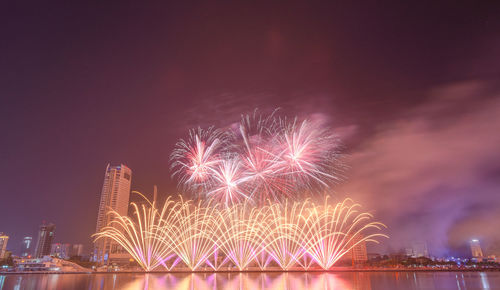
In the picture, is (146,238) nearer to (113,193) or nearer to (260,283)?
(260,283)

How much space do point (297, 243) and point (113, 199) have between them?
133 m

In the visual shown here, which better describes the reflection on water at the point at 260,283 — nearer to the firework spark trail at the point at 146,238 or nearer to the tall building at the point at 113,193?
the firework spark trail at the point at 146,238

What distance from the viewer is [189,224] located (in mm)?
43438

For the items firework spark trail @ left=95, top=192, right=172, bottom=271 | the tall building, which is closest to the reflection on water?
firework spark trail @ left=95, top=192, right=172, bottom=271

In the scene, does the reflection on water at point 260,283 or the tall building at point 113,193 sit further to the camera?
the tall building at point 113,193

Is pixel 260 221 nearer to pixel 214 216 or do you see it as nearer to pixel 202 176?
pixel 214 216

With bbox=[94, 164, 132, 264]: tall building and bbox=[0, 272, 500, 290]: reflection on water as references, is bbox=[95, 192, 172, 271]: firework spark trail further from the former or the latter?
bbox=[94, 164, 132, 264]: tall building

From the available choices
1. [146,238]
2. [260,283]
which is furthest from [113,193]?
[260,283]

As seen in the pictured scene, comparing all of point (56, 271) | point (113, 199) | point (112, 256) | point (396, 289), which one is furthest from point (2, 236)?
point (396, 289)

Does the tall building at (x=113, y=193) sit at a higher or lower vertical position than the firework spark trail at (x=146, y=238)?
higher

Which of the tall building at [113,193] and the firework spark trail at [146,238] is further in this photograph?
the tall building at [113,193]

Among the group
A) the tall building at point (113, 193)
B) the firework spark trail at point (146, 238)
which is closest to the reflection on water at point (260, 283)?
the firework spark trail at point (146, 238)

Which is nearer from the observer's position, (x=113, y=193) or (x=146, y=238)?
(x=146, y=238)

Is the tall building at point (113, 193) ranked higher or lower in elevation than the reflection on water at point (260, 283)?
higher
